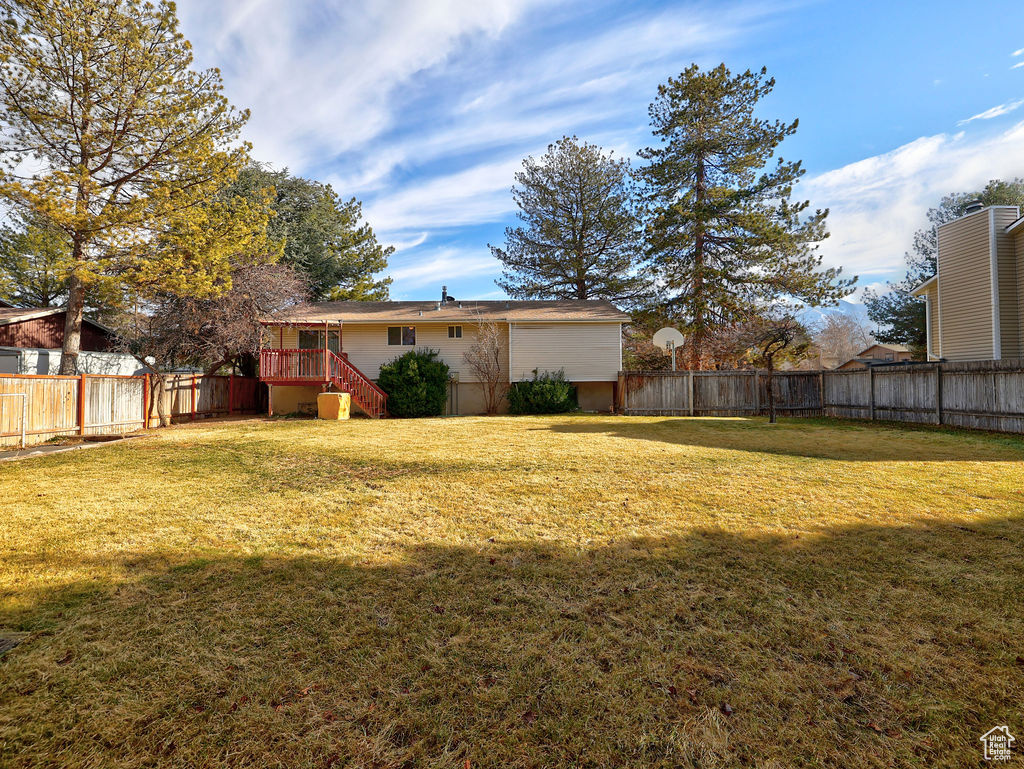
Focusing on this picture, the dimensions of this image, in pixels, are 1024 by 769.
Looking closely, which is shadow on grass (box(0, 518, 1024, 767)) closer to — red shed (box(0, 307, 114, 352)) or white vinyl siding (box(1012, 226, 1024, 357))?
white vinyl siding (box(1012, 226, 1024, 357))

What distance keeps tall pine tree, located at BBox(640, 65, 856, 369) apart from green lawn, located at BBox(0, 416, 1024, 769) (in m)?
18.2

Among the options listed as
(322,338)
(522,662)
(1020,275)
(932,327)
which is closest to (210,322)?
(322,338)

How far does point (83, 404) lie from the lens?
11.4m

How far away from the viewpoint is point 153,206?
13.2m

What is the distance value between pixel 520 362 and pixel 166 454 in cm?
1292

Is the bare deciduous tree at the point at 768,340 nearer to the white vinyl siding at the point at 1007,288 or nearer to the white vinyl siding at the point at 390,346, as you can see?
the white vinyl siding at the point at 1007,288

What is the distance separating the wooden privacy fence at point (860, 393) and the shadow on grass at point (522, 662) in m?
10.6

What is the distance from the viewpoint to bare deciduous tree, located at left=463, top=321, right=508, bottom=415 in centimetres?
1891

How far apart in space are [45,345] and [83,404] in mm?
12596

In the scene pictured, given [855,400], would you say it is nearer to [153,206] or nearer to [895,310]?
[895,310]

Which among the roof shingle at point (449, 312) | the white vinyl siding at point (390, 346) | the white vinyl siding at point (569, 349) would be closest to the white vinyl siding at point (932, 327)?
the roof shingle at point (449, 312)

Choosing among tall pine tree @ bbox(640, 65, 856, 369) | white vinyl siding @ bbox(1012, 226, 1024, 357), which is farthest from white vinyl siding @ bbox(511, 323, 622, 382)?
white vinyl siding @ bbox(1012, 226, 1024, 357)

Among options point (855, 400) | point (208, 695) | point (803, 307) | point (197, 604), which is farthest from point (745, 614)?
point (803, 307)
